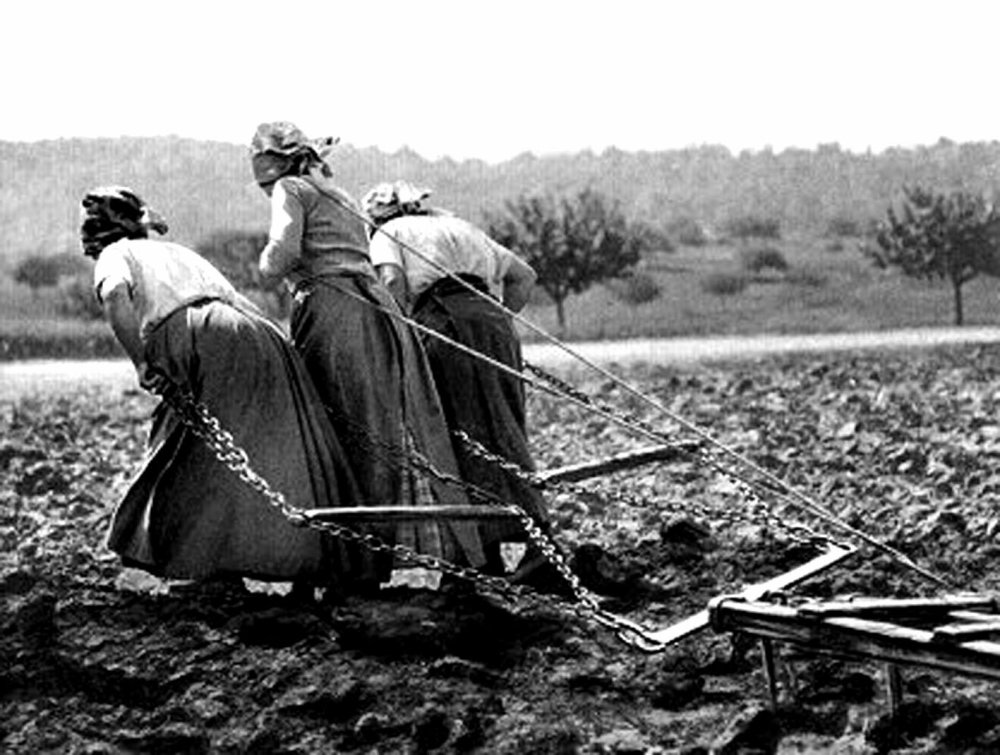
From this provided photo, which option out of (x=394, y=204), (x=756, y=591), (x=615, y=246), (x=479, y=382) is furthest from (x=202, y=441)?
(x=615, y=246)

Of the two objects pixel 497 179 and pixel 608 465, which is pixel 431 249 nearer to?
pixel 608 465

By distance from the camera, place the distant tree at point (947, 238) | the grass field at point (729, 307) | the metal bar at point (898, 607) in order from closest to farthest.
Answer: the metal bar at point (898, 607) < the grass field at point (729, 307) < the distant tree at point (947, 238)

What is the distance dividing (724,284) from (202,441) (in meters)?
33.2

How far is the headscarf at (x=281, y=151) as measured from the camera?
6352mm

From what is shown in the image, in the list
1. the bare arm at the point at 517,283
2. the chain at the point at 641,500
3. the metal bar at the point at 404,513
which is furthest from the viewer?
the bare arm at the point at 517,283

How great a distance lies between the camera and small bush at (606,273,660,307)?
37281 mm

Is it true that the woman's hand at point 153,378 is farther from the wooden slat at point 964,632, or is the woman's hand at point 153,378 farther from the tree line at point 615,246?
the tree line at point 615,246

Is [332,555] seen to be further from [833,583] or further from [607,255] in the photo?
[607,255]

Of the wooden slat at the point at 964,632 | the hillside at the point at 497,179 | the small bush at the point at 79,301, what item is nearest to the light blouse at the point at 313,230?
the wooden slat at the point at 964,632

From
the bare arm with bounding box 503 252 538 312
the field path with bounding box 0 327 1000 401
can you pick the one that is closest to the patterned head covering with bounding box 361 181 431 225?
the bare arm with bounding box 503 252 538 312

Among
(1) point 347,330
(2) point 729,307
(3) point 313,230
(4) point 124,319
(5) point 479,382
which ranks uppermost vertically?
(3) point 313,230

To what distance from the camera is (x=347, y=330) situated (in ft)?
20.8

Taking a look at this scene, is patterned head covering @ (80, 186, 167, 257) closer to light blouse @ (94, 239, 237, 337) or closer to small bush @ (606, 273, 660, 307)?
light blouse @ (94, 239, 237, 337)

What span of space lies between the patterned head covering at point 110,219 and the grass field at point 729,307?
2030 centimetres
